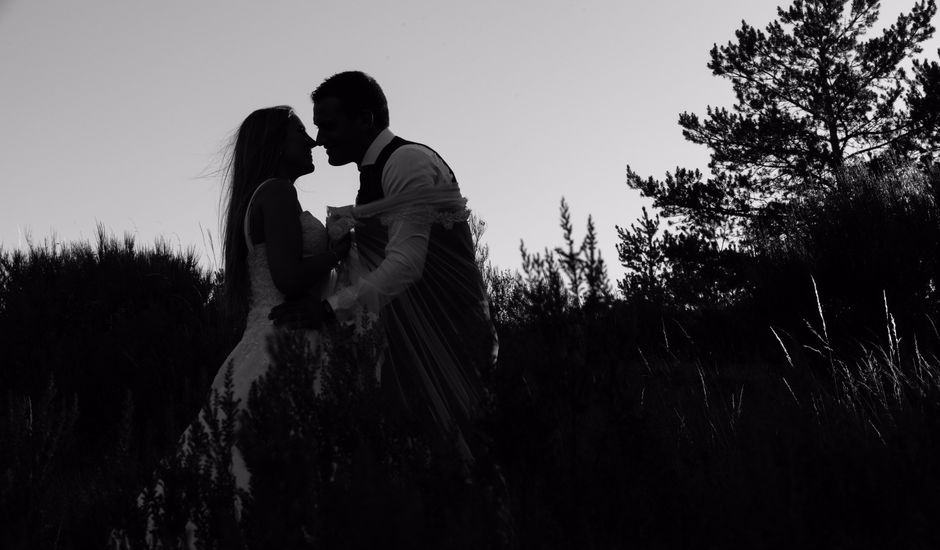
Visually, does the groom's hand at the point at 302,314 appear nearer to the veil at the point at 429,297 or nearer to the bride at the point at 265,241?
the bride at the point at 265,241

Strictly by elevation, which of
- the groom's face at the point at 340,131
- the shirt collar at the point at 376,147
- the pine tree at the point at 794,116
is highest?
the pine tree at the point at 794,116

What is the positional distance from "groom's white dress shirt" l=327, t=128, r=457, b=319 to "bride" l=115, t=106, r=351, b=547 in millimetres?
279

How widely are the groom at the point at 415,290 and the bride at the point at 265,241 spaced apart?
179 millimetres

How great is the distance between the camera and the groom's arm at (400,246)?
3248 millimetres

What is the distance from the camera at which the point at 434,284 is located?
3490 millimetres

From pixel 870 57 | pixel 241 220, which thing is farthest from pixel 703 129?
pixel 241 220

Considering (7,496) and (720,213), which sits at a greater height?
(720,213)

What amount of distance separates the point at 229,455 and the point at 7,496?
0.86 meters

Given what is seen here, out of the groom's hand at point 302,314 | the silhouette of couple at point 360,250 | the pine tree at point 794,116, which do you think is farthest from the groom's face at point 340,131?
the pine tree at point 794,116

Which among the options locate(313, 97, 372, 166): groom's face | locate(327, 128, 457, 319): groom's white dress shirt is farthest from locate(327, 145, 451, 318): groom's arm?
locate(313, 97, 372, 166): groom's face

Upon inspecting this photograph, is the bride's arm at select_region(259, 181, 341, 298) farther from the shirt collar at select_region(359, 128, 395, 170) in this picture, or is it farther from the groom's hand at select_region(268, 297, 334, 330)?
the shirt collar at select_region(359, 128, 395, 170)

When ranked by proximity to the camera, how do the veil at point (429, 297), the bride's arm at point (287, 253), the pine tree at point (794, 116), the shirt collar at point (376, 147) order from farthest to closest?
the pine tree at point (794, 116), the shirt collar at point (376, 147), the bride's arm at point (287, 253), the veil at point (429, 297)

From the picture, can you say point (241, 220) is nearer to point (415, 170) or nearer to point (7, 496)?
point (415, 170)

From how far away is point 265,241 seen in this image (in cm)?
373
